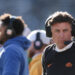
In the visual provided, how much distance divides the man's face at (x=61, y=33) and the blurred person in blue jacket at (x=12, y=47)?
0.52 meters

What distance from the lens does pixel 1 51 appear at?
14.6 ft

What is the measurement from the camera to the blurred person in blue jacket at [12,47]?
4328mm

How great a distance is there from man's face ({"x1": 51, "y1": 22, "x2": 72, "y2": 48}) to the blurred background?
43.7 ft

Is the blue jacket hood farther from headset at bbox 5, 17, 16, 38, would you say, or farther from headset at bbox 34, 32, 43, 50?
headset at bbox 34, 32, 43, 50

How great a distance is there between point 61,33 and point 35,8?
15294 mm

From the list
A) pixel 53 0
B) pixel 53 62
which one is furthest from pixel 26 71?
pixel 53 0

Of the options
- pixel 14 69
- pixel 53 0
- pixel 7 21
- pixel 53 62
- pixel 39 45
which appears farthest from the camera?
pixel 53 0

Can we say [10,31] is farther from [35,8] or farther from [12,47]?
[35,8]

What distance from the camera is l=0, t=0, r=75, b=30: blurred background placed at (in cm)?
1802

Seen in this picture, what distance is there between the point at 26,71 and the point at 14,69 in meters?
0.29

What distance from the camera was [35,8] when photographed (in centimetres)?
1922

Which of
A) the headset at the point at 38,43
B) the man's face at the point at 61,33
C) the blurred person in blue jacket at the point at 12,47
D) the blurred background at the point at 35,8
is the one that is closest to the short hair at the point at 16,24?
the blurred person in blue jacket at the point at 12,47

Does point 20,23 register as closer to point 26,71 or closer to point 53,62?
point 26,71

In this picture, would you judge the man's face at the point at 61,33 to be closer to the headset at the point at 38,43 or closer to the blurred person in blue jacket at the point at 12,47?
the blurred person in blue jacket at the point at 12,47
